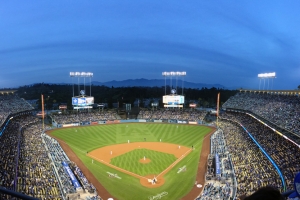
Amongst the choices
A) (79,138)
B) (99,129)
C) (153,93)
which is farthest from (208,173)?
(153,93)

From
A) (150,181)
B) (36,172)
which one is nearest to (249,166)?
(150,181)

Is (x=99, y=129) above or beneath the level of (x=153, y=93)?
beneath

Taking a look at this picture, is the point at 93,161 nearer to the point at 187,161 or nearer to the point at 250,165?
the point at 187,161

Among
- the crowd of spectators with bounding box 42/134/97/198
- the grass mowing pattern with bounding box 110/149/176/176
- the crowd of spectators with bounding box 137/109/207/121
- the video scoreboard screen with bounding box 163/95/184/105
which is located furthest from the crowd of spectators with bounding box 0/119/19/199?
the video scoreboard screen with bounding box 163/95/184/105

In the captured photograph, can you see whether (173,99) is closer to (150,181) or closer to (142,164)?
(142,164)

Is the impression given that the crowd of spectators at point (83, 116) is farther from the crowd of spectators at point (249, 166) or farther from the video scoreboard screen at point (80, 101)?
the crowd of spectators at point (249, 166)

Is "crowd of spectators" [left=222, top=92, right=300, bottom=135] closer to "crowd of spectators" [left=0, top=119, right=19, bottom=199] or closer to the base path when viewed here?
the base path
